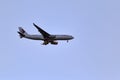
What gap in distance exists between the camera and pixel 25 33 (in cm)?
16488

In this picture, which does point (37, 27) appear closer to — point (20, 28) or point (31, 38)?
point (31, 38)

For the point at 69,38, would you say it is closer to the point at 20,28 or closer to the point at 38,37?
the point at 38,37

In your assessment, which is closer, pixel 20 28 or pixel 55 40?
pixel 55 40

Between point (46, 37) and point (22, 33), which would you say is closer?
point (46, 37)

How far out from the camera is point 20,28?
174 metres

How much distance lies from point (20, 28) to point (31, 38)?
1563 cm

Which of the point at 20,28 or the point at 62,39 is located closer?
the point at 62,39

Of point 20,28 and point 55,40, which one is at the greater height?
point 20,28

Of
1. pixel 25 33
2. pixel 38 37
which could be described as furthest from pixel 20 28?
pixel 38 37

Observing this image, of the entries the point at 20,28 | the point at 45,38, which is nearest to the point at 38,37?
the point at 45,38

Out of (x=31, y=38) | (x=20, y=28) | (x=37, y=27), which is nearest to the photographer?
(x=37, y=27)

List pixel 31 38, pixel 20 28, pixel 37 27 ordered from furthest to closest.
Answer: pixel 20 28
pixel 31 38
pixel 37 27

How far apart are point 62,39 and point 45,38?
704 cm

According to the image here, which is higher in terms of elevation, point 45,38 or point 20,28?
point 20,28
